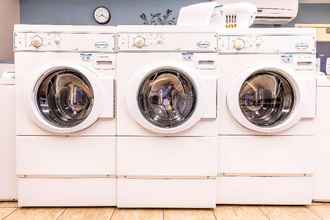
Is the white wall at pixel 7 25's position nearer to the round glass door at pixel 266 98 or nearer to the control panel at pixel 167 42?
the control panel at pixel 167 42

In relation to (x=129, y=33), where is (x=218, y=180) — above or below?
below

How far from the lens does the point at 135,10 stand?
3414 mm

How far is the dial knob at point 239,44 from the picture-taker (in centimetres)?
204

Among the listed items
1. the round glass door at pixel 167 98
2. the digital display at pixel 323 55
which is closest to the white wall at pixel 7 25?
the round glass door at pixel 167 98

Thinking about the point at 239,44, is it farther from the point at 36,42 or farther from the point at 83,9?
the point at 83,9

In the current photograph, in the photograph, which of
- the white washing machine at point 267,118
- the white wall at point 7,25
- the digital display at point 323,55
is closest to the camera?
the white washing machine at point 267,118

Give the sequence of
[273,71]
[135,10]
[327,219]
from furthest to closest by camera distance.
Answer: [135,10] < [273,71] < [327,219]

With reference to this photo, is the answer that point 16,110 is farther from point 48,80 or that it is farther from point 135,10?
point 135,10

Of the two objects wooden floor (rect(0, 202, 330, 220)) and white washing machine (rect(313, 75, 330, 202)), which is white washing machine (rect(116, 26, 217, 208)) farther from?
white washing machine (rect(313, 75, 330, 202))

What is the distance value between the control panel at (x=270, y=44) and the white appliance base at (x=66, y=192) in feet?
3.09

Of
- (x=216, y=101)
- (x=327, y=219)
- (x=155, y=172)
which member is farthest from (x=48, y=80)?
(x=327, y=219)

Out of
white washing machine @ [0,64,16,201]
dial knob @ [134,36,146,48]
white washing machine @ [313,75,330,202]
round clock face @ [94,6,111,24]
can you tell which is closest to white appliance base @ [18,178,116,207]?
white washing machine @ [0,64,16,201]

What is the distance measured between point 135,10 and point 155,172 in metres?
1.83

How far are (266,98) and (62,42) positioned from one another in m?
1.10
